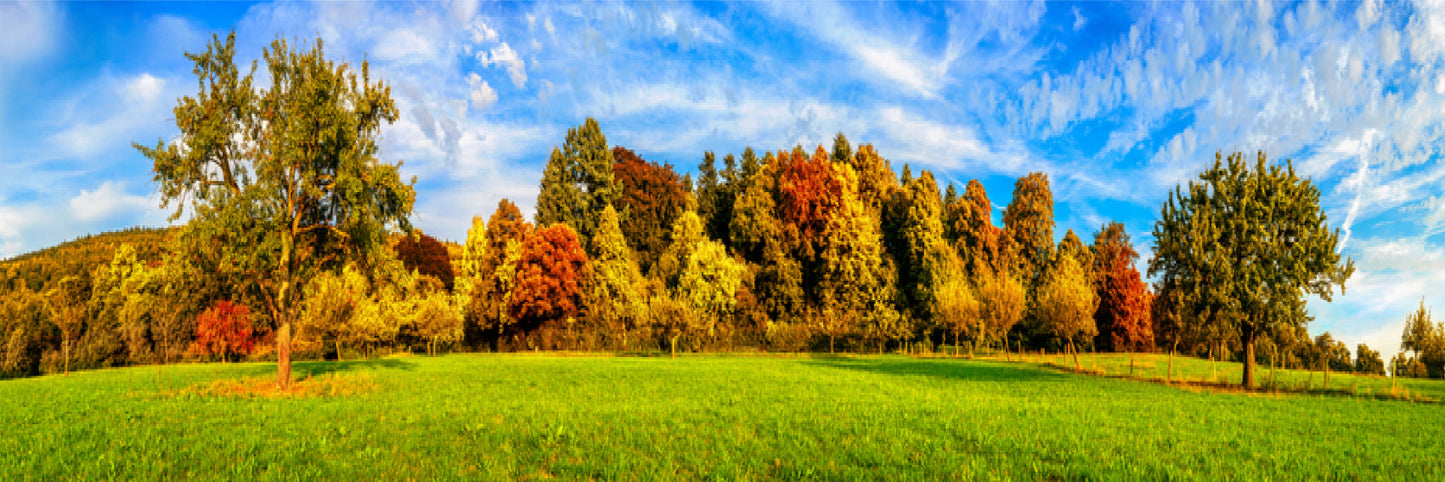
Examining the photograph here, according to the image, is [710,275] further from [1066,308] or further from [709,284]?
[1066,308]

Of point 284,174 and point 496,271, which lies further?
point 496,271

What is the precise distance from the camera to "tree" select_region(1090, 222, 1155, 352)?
66.1 meters

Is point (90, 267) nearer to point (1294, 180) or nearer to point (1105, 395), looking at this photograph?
point (1105, 395)

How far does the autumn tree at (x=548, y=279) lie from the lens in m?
60.2

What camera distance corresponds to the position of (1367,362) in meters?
49.6

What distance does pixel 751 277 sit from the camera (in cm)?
6178

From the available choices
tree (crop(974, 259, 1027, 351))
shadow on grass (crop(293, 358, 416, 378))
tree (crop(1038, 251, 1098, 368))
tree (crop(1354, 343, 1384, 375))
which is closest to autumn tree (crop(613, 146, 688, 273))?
shadow on grass (crop(293, 358, 416, 378))

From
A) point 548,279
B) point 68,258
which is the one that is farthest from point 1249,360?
point 68,258

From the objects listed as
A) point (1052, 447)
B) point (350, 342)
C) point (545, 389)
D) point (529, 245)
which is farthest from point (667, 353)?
point (1052, 447)

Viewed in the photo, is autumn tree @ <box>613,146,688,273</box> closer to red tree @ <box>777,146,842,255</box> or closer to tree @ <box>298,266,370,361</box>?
red tree @ <box>777,146,842,255</box>

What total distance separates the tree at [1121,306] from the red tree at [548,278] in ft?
160

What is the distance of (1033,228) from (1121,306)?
11.8 m

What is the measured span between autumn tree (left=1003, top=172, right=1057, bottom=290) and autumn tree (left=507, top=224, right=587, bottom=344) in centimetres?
4054

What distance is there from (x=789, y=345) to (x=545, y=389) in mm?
36225
